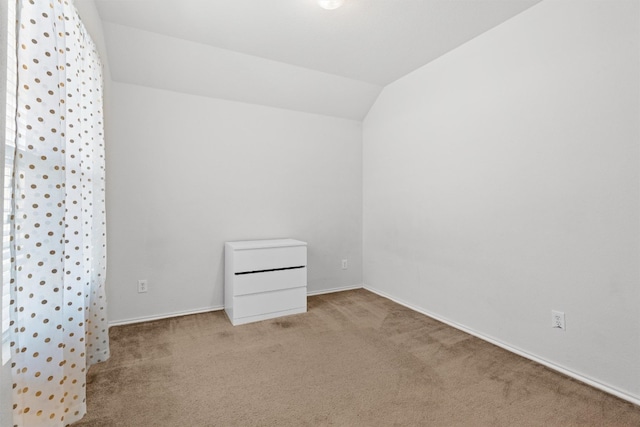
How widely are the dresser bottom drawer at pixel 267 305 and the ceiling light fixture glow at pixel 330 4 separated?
7.64 feet

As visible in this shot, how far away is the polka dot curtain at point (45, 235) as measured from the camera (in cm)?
107

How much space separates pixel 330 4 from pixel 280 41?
658 mm

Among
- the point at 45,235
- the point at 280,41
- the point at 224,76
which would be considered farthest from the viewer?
the point at 224,76

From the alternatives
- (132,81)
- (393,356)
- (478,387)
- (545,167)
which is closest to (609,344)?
(478,387)

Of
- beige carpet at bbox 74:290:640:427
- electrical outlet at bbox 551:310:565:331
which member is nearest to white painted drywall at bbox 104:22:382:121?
beige carpet at bbox 74:290:640:427

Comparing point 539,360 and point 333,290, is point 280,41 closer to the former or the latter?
point 333,290

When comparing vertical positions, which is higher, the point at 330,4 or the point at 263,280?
the point at 330,4

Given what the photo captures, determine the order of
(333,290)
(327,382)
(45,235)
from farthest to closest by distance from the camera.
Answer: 1. (333,290)
2. (327,382)
3. (45,235)

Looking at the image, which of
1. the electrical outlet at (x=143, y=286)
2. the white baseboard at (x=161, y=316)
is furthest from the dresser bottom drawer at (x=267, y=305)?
the electrical outlet at (x=143, y=286)

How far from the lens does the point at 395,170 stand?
3.36 m

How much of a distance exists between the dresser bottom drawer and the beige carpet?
128mm

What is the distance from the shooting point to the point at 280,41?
2.53 m

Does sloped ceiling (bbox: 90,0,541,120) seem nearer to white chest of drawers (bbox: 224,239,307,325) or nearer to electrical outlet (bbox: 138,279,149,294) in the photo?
white chest of drawers (bbox: 224,239,307,325)

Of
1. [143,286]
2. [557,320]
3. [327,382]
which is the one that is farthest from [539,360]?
[143,286]
